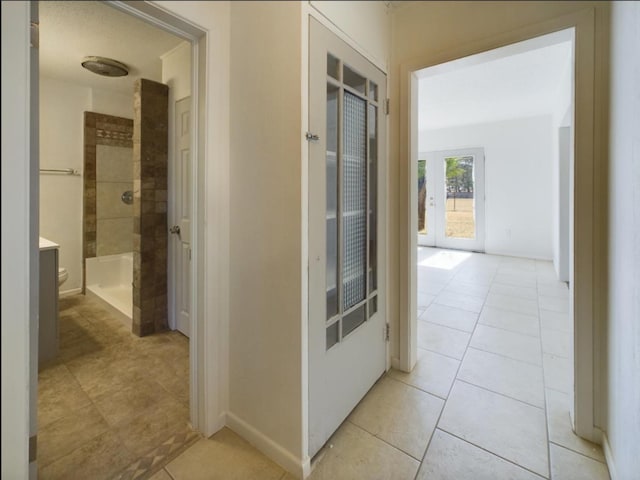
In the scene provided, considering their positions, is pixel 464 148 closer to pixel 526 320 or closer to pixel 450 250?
pixel 450 250

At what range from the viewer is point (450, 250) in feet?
20.3

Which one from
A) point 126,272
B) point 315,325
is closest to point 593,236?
point 315,325

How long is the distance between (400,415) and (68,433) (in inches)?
66.5

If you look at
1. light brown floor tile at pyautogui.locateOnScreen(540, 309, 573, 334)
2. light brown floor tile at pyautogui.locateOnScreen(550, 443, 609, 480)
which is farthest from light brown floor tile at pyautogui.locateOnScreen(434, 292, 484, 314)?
light brown floor tile at pyautogui.locateOnScreen(550, 443, 609, 480)

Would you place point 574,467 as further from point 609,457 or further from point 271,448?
point 271,448

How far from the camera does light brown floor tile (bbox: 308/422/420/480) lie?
1242 mm

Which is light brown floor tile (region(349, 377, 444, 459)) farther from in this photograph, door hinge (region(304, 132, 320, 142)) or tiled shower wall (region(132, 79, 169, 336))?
tiled shower wall (region(132, 79, 169, 336))

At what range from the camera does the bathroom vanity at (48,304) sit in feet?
6.77

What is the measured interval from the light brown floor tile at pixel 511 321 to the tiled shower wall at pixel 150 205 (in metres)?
2.96

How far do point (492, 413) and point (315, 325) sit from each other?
46.0 inches

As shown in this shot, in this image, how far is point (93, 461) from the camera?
1.31 meters

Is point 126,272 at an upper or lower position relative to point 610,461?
upper

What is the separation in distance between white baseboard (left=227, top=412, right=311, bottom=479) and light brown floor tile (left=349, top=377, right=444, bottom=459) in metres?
0.40

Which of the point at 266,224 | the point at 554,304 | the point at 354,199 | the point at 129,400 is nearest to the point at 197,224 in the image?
the point at 266,224
